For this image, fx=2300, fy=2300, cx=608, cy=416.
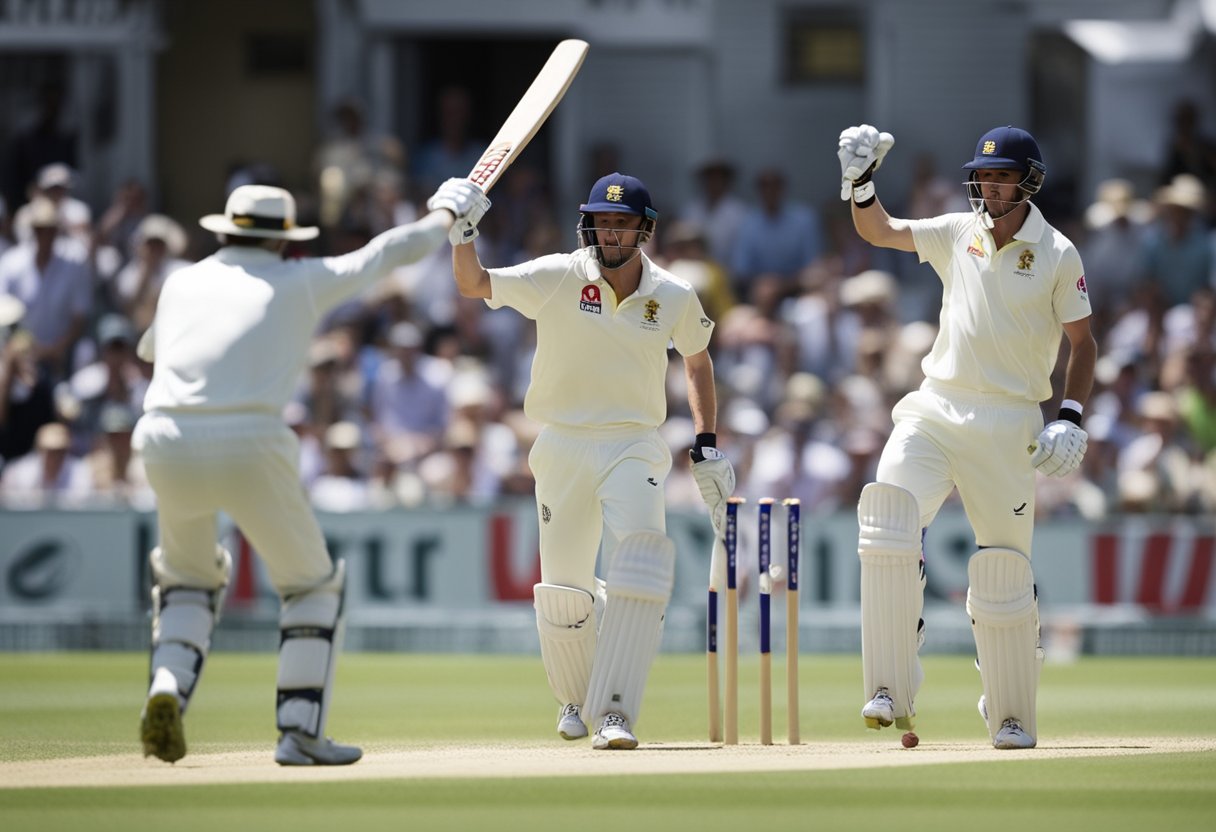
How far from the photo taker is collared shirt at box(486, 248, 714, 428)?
6570 millimetres

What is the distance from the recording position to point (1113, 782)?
223 inches

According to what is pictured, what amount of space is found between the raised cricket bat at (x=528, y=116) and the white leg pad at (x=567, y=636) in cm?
119

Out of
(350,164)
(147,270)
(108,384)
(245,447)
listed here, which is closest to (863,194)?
(245,447)

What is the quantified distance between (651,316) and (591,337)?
0.18m

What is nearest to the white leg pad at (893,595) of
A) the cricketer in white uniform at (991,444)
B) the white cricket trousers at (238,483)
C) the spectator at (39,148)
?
the cricketer in white uniform at (991,444)

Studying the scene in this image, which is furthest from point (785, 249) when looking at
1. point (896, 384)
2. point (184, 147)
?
point (184, 147)

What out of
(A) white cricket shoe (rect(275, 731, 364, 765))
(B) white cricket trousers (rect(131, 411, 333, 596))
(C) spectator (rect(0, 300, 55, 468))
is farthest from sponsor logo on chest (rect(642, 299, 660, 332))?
(C) spectator (rect(0, 300, 55, 468))

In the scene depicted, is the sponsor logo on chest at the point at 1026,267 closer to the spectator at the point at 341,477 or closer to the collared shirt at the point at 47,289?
the spectator at the point at 341,477

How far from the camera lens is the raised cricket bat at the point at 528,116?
21.5 feet

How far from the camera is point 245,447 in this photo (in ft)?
18.2

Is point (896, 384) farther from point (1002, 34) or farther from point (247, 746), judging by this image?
point (247, 746)

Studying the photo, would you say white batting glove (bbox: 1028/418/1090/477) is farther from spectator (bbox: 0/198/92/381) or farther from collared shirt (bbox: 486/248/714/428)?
spectator (bbox: 0/198/92/381)

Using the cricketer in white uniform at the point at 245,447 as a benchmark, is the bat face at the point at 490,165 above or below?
above

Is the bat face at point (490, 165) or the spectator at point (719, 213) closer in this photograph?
the bat face at point (490, 165)
